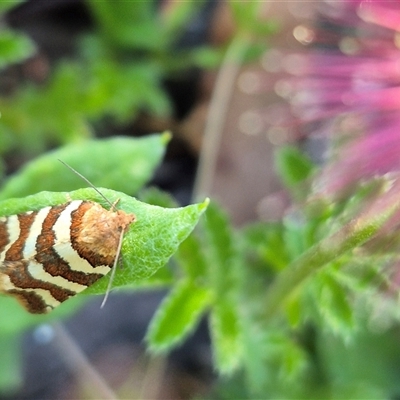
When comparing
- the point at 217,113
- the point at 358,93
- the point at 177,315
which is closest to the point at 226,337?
the point at 177,315

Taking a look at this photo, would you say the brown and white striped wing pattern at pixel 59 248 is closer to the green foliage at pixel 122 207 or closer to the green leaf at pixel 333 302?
the green foliage at pixel 122 207

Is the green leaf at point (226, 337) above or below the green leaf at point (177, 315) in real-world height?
below

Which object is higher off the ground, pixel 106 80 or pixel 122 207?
pixel 122 207

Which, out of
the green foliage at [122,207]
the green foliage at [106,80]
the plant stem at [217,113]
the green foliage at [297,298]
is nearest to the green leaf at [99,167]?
the green foliage at [122,207]

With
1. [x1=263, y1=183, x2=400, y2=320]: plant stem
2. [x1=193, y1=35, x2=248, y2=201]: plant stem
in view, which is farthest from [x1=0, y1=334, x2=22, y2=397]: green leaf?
[x1=263, y1=183, x2=400, y2=320]: plant stem

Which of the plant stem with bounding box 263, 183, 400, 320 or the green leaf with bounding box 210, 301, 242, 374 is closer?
the plant stem with bounding box 263, 183, 400, 320

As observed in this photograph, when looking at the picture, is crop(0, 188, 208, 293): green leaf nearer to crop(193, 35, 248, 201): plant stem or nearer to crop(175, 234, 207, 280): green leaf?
crop(175, 234, 207, 280): green leaf

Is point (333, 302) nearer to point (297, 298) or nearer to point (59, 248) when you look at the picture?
point (297, 298)

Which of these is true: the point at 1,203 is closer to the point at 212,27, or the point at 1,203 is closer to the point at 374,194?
the point at 374,194
